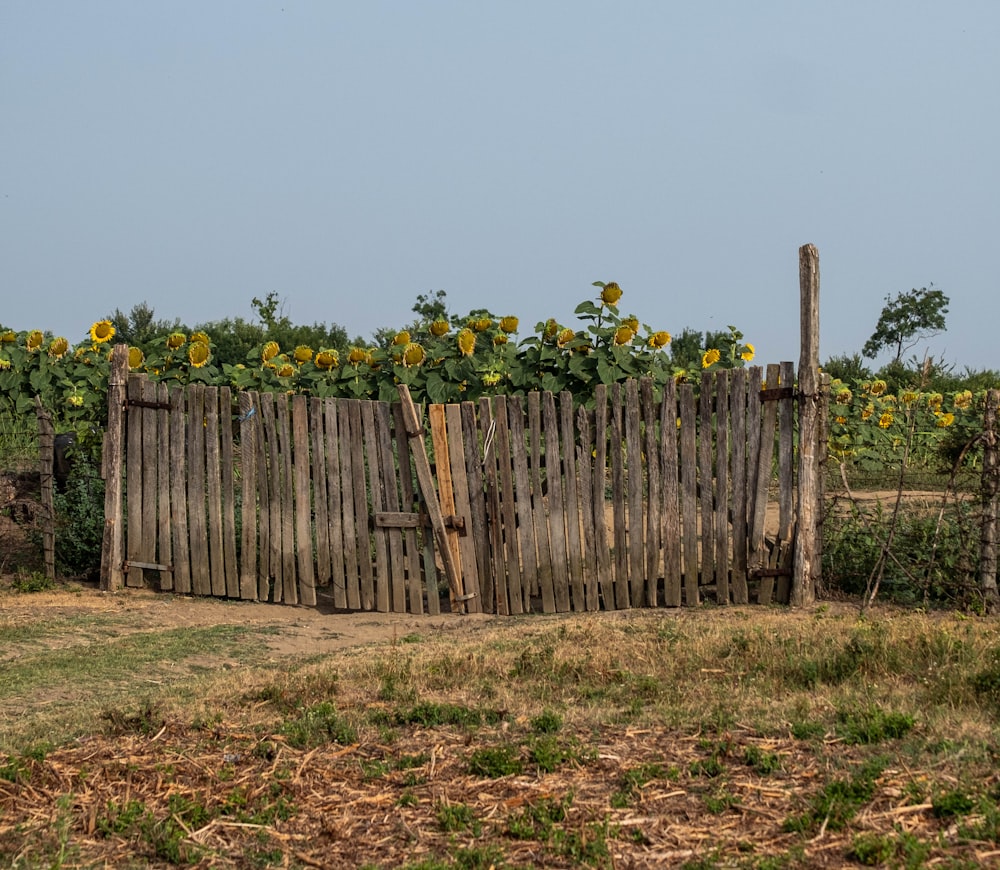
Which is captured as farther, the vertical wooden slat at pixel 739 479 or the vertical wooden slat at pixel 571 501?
the vertical wooden slat at pixel 571 501

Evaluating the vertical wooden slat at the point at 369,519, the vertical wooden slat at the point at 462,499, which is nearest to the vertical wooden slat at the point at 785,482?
the vertical wooden slat at the point at 462,499

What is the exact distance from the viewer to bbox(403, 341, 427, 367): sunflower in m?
12.5

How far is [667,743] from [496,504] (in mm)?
4698

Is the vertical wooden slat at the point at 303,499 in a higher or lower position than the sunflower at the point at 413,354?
lower

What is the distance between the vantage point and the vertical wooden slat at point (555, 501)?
10.2 m

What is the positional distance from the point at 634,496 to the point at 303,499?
2821mm

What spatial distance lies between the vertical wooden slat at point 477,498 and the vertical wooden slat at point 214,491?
228 centimetres

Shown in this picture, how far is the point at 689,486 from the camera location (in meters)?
10.1

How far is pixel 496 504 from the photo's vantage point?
10.4m

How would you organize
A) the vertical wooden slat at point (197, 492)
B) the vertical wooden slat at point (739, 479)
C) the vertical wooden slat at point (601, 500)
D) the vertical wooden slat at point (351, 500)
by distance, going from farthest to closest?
the vertical wooden slat at point (197, 492), the vertical wooden slat at point (351, 500), the vertical wooden slat at point (601, 500), the vertical wooden slat at point (739, 479)

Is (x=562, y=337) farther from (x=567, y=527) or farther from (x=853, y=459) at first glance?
(x=853, y=459)

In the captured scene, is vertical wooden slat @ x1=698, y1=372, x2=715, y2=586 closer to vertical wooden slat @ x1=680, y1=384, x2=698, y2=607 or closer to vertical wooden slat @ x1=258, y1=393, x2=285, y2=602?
vertical wooden slat @ x1=680, y1=384, x2=698, y2=607

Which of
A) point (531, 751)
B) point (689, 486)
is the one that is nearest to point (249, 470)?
point (689, 486)

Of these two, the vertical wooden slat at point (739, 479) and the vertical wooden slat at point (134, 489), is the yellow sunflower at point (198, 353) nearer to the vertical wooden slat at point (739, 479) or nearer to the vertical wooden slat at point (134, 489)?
the vertical wooden slat at point (134, 489)
